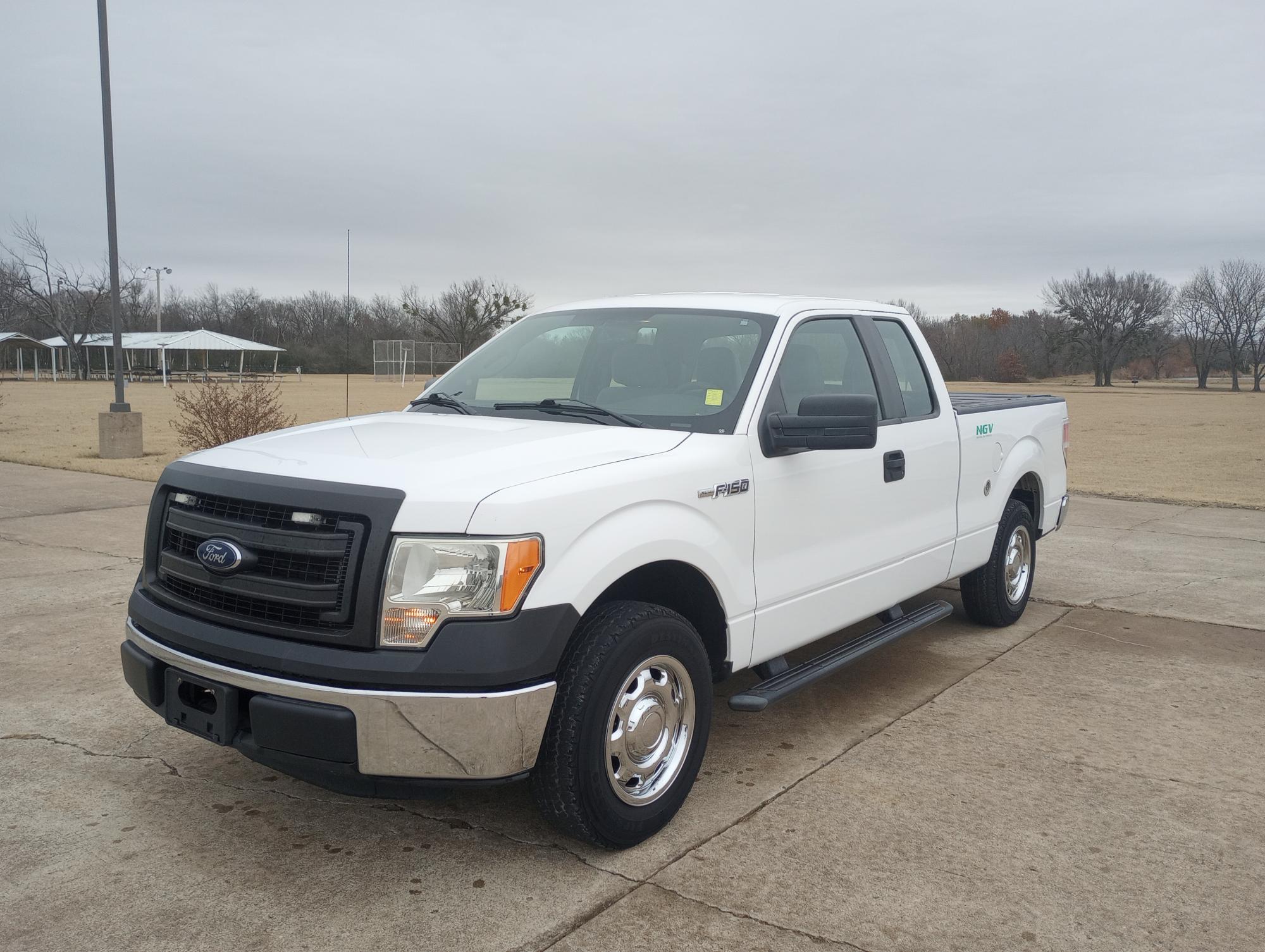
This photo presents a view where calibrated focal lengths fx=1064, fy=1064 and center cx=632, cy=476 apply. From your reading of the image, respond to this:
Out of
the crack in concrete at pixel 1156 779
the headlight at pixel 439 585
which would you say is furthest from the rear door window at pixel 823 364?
the crack in concrete at pixel 1156 779

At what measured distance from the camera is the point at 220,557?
129 inches

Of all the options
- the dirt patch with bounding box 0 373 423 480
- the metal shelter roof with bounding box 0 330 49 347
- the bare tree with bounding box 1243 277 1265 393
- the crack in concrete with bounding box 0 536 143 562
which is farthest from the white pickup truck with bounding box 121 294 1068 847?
the bare tree with bounding box 1243 277 1265 393

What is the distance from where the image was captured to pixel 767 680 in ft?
14.0

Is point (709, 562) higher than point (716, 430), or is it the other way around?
point (716, 430)

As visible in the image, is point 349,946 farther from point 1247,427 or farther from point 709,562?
point 1247,427

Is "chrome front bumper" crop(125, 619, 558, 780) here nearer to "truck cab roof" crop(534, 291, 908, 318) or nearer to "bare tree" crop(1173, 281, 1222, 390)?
"truck cab roof" crop(534, 291, 908, 318)

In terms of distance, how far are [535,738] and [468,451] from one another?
38.4 inches

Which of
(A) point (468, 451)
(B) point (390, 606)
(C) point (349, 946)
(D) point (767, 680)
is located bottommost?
(C) point (349, 946)

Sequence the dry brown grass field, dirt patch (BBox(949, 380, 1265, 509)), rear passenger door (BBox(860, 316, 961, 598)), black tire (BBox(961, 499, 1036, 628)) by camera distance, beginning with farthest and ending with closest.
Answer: the dry brown grass field, dirt patch (BBox(949, 380, 1265, 509)), black tire (BBox(961, 499, 1036, 628)), rear passenger door (BBox(860, 316, 961, 598))

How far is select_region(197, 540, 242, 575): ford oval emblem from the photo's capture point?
10.7 ft

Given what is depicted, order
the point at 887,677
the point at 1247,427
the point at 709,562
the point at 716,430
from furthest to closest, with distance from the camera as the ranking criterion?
the point at 1247,427
the point at 887,677
the point at 716,430
the point at 709,562

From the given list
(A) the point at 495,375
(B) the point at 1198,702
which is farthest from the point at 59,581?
(B) the point at 1198,702

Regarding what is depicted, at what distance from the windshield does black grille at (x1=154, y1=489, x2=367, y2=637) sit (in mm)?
1303

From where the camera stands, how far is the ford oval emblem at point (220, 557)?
3248mm
